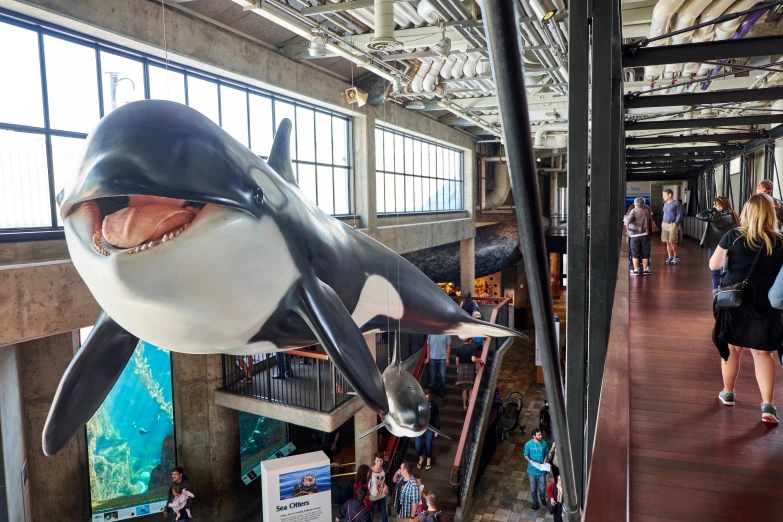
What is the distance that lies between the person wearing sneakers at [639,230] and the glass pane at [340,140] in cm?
666

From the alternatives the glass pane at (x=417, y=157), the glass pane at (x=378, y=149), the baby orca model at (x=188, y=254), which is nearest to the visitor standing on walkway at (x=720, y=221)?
the baby orca model at (x=188, y=254)

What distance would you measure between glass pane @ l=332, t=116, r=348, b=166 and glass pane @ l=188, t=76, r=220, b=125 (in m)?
4.84

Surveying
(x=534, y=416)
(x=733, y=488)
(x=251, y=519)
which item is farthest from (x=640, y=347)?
(x=534, y=416)

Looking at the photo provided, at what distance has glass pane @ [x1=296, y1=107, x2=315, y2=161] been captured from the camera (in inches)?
469

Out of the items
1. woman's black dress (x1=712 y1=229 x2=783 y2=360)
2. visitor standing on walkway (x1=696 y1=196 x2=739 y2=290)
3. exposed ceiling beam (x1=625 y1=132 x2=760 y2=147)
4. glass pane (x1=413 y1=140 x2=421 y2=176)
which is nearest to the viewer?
woman's black dress (x1=712 y1=229 x2=783 y2=360)

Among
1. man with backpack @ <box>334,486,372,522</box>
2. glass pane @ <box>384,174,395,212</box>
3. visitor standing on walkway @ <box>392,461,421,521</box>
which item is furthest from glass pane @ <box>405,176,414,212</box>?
man with backpack @ <box>334,486,372,522</box>

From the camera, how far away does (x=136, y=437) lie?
33.6ft

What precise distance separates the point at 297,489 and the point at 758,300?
6.59 meters

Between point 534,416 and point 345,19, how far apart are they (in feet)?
40.7

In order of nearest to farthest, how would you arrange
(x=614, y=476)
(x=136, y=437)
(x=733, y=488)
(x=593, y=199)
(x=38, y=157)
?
1. (x=614, y=476)
2. (x=733, y=488)
3. (x=593, y=199)
4. (x=38, y=157)
5. (x=136, y=437)

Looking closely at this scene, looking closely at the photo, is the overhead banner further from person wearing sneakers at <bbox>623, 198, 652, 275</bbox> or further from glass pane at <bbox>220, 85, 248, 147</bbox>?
glass pane at <bbox>220, 85, 248, 147</bbox>

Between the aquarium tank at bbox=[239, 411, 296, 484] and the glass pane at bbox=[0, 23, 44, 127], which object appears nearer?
the glass pane at bbox=[0, 23, 44, 127]

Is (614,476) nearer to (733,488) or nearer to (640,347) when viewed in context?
(733,488)

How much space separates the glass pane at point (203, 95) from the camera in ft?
27.7
